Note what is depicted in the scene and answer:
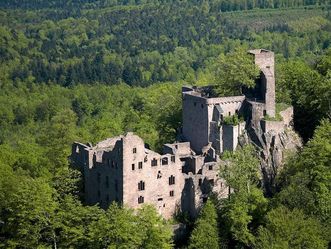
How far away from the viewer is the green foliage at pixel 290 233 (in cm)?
8638

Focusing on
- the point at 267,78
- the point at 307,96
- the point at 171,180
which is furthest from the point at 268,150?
the point at 171,180

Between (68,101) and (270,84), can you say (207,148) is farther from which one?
(68,101)

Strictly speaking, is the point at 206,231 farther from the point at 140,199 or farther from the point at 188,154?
the point at 188,154

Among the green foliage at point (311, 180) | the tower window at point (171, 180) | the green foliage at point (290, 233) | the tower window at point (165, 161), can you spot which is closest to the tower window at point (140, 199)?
the tower window at point (171, 180)

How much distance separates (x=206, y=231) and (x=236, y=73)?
2307cm

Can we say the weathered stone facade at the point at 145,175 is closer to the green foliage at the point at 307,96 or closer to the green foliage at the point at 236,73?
the green foliage at the point at 236,73

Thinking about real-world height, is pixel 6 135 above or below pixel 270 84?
below

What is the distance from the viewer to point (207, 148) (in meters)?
99.2

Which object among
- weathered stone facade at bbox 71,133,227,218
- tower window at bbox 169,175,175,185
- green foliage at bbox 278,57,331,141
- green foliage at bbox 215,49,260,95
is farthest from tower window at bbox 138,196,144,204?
green foliage at bbox 278,57,331,141

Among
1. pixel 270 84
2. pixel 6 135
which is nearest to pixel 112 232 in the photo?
pixel 270 84

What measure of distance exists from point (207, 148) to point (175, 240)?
12765mm

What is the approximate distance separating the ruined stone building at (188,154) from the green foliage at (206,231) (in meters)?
4.08

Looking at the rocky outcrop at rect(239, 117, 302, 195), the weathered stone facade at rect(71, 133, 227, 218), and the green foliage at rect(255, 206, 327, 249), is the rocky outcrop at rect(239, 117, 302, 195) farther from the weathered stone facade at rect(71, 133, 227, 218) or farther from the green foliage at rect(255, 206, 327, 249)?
the green foliage at rect(255, 206, 327, 249)

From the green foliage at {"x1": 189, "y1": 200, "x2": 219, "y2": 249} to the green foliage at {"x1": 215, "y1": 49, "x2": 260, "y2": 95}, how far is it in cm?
1875
